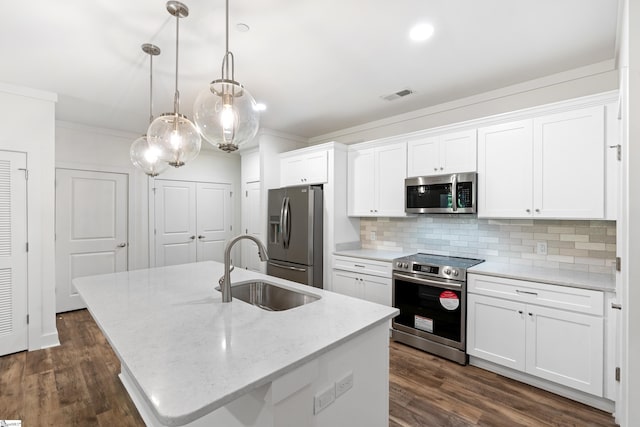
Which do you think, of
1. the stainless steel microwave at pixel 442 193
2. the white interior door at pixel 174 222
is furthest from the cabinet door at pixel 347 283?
the white interior door at pixel 174 222

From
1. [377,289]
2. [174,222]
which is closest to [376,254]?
[377,289]

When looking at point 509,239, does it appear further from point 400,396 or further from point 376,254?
point 400,396

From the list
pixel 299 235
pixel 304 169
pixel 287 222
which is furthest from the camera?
pixel 304 169

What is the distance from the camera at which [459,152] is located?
299cm

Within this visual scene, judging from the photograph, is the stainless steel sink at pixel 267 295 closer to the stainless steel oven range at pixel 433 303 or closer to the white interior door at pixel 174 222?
the stainless steel oven range at pixel 433 303

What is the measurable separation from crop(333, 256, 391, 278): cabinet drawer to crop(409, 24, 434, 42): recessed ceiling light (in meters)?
2.08

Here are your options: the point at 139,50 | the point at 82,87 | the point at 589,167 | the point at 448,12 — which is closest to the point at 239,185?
the point at 82,87

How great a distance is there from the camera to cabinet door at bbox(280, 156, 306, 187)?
13.8ft

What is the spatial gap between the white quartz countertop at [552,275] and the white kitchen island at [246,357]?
1469mm

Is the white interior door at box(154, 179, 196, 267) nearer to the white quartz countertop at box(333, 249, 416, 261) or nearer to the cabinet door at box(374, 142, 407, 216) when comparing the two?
the white quartz countertop at box(333, 249, 416, 261)

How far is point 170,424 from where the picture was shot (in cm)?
75

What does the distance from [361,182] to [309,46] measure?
1.92m

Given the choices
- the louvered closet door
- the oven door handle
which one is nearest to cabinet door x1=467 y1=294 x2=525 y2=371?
the oven door handle

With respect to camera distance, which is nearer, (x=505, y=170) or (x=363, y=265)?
(x=505, y=170)
